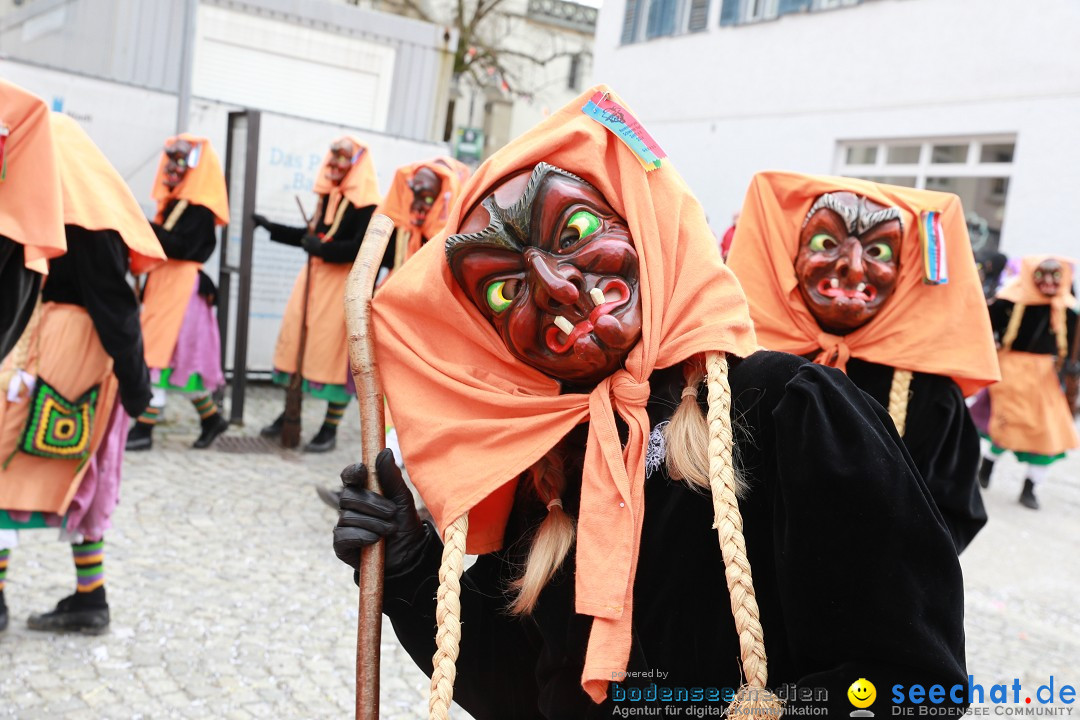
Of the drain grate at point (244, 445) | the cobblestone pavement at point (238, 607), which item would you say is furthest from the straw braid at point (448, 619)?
the drain grate at point (244, 445)

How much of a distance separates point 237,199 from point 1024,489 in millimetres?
7015

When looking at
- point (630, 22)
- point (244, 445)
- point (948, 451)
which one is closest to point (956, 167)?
point (630, 22)

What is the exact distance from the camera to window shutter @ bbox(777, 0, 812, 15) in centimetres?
1443

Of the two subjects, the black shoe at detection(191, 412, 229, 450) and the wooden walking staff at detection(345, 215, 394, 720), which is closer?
the wooden walking staff at detection(345, 215, 394, 720)

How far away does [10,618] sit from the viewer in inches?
154

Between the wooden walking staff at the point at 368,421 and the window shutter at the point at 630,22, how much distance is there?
1713cm

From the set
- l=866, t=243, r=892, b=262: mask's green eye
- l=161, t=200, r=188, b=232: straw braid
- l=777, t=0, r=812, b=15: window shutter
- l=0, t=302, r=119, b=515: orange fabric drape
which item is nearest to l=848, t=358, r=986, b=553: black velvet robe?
l=866, t=243, r=892, b=262: mask's green eye

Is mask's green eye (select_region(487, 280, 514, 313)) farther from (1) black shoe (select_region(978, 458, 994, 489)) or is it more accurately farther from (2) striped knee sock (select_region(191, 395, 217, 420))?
(1) black shoe (select_region(978, 458, 994, 489))

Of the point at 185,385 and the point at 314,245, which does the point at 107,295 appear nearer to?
the point at 314,245

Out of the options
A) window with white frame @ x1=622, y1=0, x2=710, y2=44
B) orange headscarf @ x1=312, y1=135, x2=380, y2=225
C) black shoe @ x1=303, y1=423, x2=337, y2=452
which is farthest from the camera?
window with white frame @ x1=622, y1=0, x2=710, y2=44

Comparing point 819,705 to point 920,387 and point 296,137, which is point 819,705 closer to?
point 920,387

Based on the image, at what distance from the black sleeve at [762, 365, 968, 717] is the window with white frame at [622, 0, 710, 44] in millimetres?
16277

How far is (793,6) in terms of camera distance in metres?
14.6

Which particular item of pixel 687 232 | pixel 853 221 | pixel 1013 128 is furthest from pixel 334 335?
pixel 1013 128
